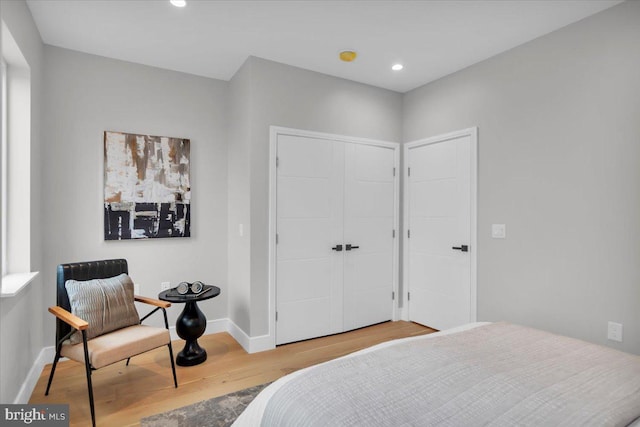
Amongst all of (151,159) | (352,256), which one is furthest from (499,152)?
(151,159)

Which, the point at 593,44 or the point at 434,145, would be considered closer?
the point at 593,44

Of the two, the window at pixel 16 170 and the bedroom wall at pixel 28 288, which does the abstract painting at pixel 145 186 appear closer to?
the bedroom wall at pixel 28 288

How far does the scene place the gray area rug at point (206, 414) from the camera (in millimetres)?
2094

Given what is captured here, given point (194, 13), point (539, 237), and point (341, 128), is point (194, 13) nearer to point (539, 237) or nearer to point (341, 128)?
point (341, 128)

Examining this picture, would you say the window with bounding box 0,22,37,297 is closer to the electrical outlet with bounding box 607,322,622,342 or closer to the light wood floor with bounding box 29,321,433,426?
the light wood floor with bounding box 29,321,433,426

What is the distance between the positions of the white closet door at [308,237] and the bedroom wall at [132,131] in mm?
781

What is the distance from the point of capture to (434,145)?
3713 millimetres

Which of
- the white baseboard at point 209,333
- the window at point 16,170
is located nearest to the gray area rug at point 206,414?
the white baseboard at point 209,333

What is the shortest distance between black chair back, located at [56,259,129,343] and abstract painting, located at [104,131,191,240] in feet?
1.69

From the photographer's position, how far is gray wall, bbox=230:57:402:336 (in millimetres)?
3227

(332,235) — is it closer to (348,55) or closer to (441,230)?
(441,230)

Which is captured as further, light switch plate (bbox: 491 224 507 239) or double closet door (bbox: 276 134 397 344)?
double closet door (bbox: 276 134 397 344)

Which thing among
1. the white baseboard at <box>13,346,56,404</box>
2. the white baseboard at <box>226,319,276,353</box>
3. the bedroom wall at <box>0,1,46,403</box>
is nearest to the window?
the bedroom wall at <box>0,1,46,403</box>

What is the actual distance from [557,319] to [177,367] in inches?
119
